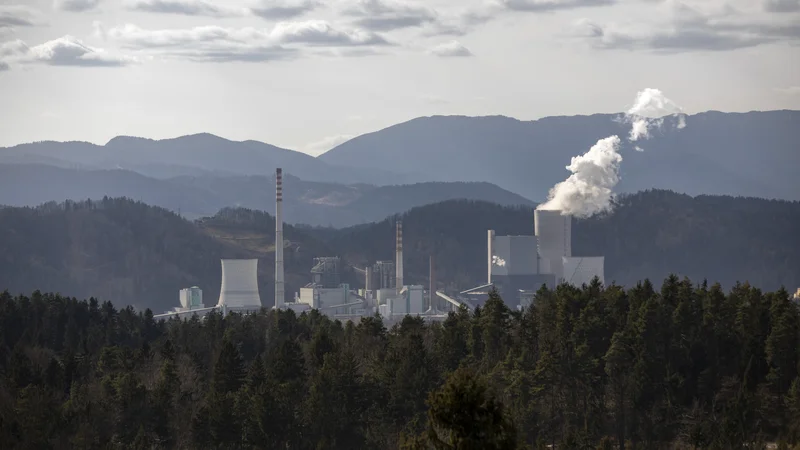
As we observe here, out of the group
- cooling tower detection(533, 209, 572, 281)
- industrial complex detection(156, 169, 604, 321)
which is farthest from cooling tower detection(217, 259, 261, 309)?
cooling tower detection(533, 209, 572, 281)

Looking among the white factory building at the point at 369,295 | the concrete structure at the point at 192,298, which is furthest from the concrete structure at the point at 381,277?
the concrete structure at the point at 192,298

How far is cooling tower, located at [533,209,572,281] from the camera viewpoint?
538 ft

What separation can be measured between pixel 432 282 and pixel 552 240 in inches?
677

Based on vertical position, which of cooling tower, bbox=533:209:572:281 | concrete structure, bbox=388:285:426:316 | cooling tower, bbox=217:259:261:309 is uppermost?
cooling tower, bbox=533:209:572:281

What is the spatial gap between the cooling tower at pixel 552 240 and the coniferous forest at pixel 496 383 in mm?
98430

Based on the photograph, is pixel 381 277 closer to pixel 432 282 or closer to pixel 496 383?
pixel 432 282

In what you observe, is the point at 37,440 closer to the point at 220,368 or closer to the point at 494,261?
the point at 220,368

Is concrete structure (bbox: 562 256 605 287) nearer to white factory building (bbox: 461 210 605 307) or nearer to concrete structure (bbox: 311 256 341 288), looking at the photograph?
white factory building (bbox: 461 210 605 307)

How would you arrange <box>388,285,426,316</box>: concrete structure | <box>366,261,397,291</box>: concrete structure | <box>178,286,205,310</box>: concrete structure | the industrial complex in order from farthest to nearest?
<box>366,261,397,291</box>: concrete structure
<box>178,286,205,310</box>: concrete structure
<box>388,285,426,316</box>: concrete structure
the industrial complex

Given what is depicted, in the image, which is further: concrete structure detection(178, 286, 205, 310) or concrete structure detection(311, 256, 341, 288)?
concrete structure detection(311, 256, 341, 288)

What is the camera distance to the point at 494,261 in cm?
17062

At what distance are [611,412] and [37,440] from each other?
22.1 m

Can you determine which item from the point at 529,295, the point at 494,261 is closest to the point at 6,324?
the point at 529,295

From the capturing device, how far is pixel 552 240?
165 meters
